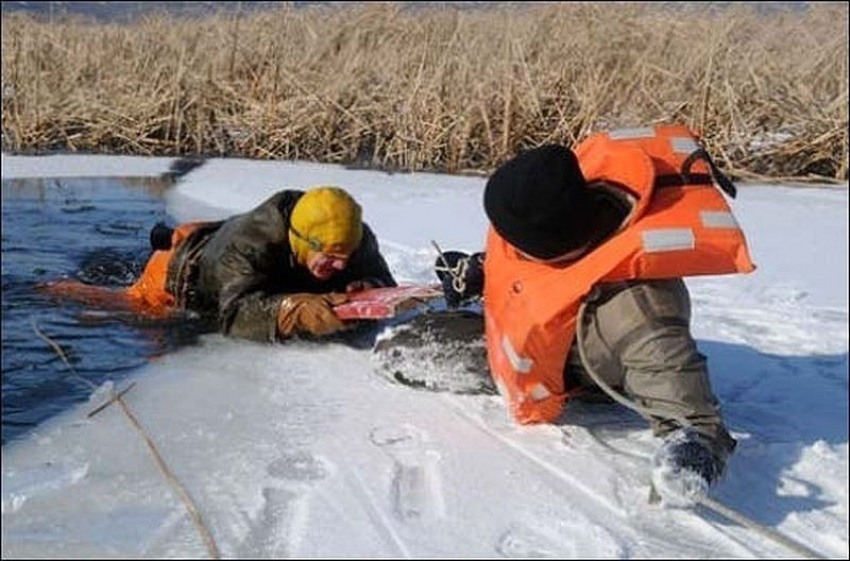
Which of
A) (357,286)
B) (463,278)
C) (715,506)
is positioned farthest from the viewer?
(357,286)

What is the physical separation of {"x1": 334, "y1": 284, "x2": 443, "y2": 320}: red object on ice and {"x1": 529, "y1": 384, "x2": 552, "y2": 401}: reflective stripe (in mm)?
961

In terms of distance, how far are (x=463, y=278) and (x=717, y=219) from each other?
1019 mm

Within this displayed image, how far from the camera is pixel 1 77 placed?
9641 millimetres

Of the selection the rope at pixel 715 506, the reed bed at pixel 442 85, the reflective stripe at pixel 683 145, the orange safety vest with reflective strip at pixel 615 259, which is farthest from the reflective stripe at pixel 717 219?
the reed bed at pixel 442 85

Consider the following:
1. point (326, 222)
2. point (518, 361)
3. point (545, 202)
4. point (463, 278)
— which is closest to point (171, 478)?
point (518, 361)

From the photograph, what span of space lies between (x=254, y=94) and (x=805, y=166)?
15.9 ft

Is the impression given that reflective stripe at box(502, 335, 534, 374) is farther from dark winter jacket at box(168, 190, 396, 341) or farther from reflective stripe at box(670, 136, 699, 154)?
dark winter jacket at box(168, 190, 396, 341)

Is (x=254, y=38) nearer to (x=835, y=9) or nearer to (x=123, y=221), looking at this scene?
(x=123, y=221)

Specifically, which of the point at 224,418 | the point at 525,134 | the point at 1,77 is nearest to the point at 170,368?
the point at 224,418

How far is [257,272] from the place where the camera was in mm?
4152

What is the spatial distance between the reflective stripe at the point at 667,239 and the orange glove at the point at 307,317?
1508 millimetres

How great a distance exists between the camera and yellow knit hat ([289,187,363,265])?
3957 millimetres

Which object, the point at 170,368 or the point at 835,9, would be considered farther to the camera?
the point at 835,9

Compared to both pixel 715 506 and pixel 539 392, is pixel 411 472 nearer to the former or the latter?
pixel 539 392
